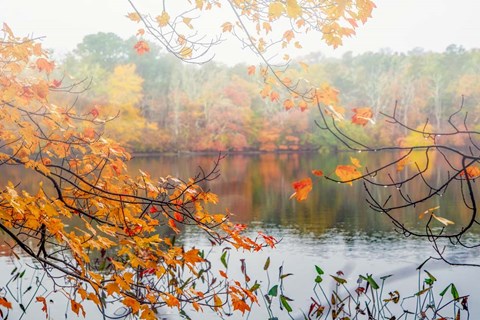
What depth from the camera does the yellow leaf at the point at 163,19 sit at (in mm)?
4113

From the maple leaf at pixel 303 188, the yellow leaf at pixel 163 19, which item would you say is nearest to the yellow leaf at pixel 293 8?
the maple leaf at pixel 303 188

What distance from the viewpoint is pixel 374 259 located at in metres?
10.9

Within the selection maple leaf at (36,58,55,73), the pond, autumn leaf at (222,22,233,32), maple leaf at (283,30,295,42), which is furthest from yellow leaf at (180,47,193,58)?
the pond

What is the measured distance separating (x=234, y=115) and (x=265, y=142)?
414cm

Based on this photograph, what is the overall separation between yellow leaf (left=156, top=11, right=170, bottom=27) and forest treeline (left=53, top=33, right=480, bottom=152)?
1621 inches

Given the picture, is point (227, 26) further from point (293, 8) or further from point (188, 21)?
point (293, 8)

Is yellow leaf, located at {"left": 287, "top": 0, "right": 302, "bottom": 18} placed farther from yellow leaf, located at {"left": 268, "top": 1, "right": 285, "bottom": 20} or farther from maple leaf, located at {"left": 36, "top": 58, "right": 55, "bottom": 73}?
maple leaf, located at {"left": 36, "top": 58, "right": 55, "bottom": 73}

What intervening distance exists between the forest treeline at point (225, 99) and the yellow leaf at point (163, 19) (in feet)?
135

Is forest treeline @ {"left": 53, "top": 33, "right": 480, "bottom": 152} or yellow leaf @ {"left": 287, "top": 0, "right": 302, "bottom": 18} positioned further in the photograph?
forest treeline @ {"left": 53, "top": 33, "right": 480, "bottom": 152}

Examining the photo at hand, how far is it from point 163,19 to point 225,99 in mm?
45030

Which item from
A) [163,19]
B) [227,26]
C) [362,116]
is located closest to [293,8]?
[362,116]

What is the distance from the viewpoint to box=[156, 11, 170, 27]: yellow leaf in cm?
411

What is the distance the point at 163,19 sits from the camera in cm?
414

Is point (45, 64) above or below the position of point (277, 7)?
below
